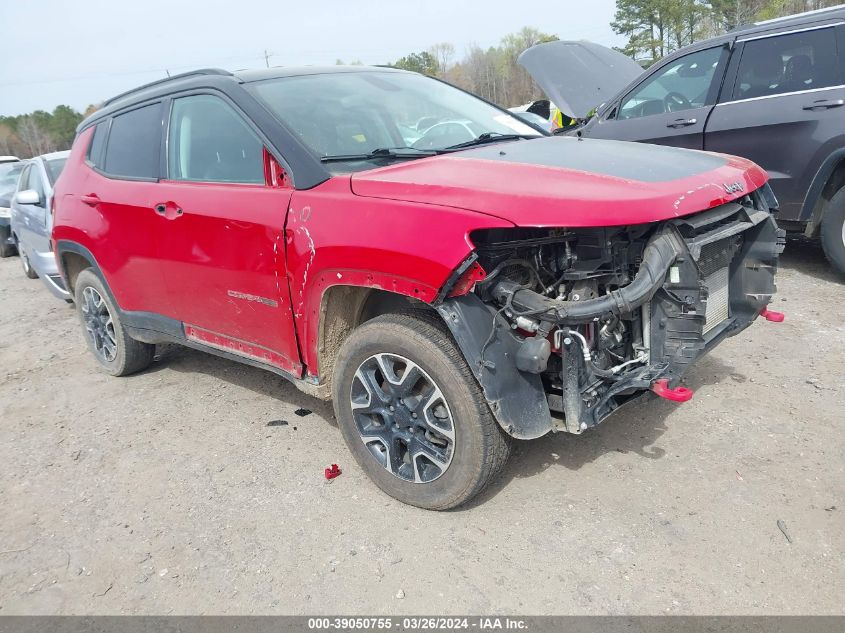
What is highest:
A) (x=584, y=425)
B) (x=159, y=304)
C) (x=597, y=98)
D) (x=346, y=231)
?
(x=597, y=98)

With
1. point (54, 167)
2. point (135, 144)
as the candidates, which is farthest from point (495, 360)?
point (54, 167)

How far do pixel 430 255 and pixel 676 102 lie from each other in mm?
4575

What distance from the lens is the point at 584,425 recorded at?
257cm

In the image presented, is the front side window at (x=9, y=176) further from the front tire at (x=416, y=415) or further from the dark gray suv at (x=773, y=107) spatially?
the front tire at (x=416, y=415)

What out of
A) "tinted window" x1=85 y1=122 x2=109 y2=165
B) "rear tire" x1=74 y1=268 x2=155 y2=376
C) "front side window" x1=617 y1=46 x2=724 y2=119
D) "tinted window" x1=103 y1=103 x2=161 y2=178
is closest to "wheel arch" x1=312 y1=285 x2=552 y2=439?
"tinted window" x1=103 y1=103 x2=161 y2=178

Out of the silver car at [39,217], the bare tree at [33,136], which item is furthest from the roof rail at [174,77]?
the bare tree at [33,136]

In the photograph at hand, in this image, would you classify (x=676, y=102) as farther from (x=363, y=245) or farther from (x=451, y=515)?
(x=451, y=515)

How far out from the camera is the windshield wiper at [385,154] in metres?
3.11

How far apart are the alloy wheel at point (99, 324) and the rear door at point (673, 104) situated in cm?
479

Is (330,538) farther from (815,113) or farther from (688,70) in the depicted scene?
(688,70)

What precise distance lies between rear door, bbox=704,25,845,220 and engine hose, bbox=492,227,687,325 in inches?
132

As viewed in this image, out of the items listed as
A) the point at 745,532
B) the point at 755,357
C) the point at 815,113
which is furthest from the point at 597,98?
the point at 745,532

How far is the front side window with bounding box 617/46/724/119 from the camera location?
19.0 ft
